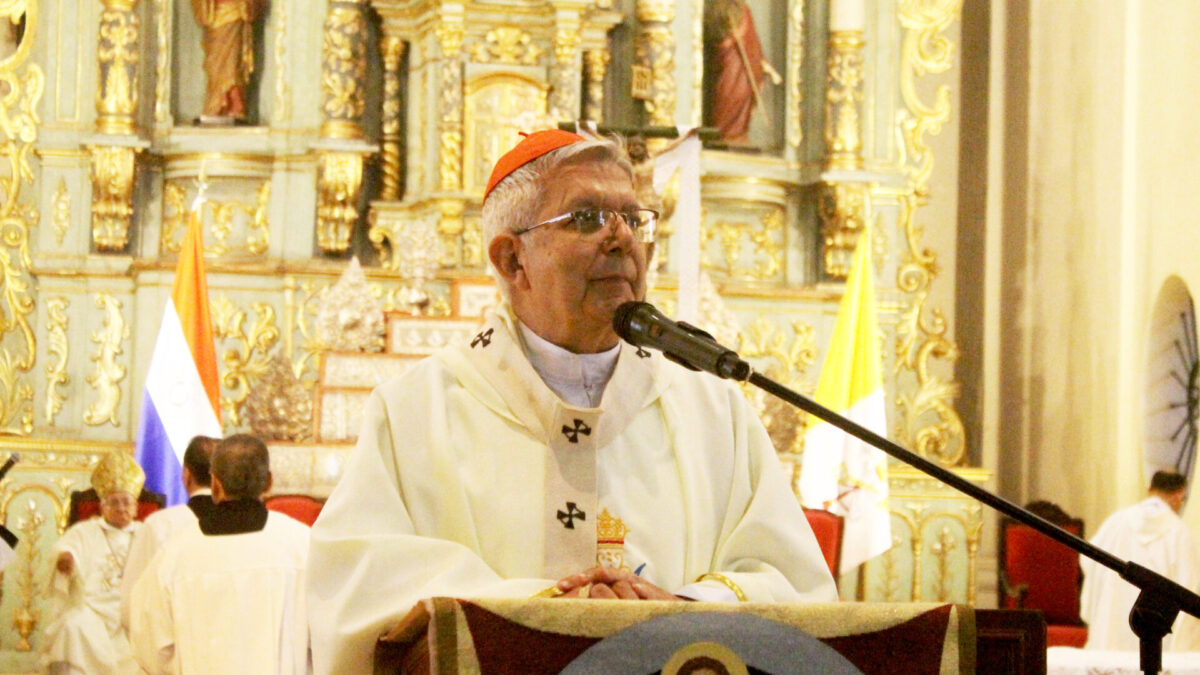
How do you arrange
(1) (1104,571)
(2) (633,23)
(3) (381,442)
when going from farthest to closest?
(2) (633,23) → (1) (1104,571) → (3) (381,442)

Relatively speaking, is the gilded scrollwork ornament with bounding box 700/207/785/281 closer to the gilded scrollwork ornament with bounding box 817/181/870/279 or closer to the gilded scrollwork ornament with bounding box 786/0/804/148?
the gilded scrollwork ornament with bounding box 817/181/870/279

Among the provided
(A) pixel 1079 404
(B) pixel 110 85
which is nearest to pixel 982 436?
(A) pixel 1079 404

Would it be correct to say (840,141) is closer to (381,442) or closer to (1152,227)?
(1152,227)

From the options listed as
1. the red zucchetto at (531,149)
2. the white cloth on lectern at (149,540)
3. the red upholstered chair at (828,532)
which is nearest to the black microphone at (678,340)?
the red zucchetto at (531,149)

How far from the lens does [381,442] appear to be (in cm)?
330

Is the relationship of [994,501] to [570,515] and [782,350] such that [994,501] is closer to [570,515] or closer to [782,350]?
[570,515]

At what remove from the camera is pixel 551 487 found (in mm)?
3367

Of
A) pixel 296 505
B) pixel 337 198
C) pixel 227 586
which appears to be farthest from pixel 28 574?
pixel 227 586

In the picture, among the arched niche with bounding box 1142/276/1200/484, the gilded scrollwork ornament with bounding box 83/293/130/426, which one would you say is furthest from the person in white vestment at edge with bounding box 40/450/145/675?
the arched niche with bounding box 1142/276/1200/484

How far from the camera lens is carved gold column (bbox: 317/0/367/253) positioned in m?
10.7

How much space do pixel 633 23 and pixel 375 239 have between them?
2121 millimetres

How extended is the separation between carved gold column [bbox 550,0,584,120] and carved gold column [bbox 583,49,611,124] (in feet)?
0.68

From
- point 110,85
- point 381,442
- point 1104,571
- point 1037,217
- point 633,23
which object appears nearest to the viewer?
point 381,442

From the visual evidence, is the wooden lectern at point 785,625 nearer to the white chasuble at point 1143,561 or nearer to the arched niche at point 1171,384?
the white chasuble at point 1143,561
